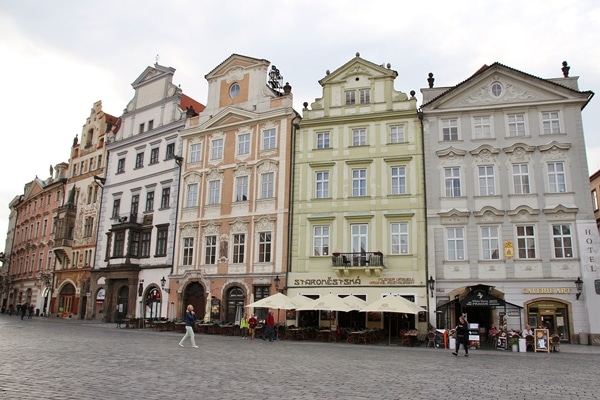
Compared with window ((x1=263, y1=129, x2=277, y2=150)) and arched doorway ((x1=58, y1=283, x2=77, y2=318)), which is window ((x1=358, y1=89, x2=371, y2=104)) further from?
arched doorway ((x1=58, y1=283, x2=77, y2=318))

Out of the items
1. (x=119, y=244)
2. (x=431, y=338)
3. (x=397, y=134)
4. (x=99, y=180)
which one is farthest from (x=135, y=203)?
(x=431, y=338)

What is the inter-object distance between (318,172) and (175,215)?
11.9 meters

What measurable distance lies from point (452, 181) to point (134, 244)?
24484mm

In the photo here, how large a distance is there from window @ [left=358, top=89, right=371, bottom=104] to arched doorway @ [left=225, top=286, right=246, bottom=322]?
14758 millimetres

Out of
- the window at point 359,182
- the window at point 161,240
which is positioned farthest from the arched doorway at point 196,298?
the window at point 359,182

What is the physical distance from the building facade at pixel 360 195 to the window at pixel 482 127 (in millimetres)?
3281

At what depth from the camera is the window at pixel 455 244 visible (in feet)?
95.6

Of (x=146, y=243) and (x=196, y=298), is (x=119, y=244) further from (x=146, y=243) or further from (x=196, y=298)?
(x=196, y=298)

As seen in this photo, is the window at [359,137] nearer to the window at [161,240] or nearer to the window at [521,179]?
the window at [521,179]

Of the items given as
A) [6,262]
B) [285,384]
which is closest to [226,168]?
[285,384]

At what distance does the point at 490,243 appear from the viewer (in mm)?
28719

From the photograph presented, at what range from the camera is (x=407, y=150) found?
31641 mm

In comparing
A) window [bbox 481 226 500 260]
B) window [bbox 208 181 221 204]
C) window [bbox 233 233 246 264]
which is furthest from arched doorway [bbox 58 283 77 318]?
window [bbox 481 226 500 260]

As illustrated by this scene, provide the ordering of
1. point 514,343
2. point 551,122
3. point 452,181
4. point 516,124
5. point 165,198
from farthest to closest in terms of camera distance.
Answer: point 165,198 → point 452,181 → point 516,124 → point 551,122 → point 514,343
